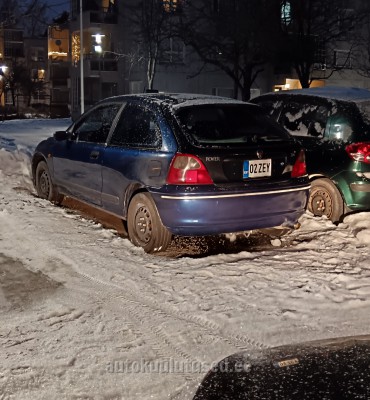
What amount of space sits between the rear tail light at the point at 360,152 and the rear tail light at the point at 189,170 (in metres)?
2.28

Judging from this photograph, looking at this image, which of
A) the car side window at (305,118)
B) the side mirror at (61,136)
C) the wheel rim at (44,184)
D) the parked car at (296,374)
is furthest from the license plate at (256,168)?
the wheel rim at (44,184)

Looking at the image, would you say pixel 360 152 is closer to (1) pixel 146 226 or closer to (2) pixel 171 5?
(1) pixel 146 226

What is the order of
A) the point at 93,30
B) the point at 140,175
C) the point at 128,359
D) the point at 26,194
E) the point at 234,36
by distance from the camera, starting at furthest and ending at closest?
1. the point at 93,30
2. the point at 234,36
3. the point at 26,194
4. the point at 140,175
5. the point at 128,359

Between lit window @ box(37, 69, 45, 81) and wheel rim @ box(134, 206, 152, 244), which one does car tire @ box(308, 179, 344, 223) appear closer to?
wheel rim @ box(134, 206, 152, 244)

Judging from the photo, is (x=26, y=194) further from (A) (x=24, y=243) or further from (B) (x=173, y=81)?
(B) (x=173, y=81)

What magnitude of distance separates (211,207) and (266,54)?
2354 centimetres

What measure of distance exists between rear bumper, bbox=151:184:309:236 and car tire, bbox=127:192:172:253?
0.42 ft

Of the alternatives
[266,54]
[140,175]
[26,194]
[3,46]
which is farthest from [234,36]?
[3,46]

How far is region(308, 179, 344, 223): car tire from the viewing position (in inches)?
288

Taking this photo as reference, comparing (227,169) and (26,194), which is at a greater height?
(227,169)

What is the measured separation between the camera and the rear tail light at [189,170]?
→ 5.56m

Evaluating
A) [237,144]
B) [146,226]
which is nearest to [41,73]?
[146,226]

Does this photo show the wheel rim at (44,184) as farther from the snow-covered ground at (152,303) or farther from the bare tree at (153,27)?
the bare tree at (153,27)

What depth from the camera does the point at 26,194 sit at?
342 inches
